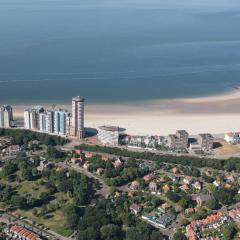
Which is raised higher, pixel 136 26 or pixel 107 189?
pixel 136 26

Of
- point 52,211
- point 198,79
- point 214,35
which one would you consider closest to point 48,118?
point 52,211

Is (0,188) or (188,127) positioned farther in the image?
(188,127)

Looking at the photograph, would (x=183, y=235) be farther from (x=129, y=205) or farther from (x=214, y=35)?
(x=214, y=35)

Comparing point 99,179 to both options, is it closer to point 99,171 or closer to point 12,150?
point 99,171

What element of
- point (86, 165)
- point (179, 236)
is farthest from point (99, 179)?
point (179, 236)

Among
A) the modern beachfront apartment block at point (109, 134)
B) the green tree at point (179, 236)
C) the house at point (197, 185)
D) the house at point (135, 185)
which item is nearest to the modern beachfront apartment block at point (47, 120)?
the modern beachfront apartment block at point (109, 134)

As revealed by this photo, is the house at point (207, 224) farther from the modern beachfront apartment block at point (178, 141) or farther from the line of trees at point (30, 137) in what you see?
the line of trees at point (30, 137)
